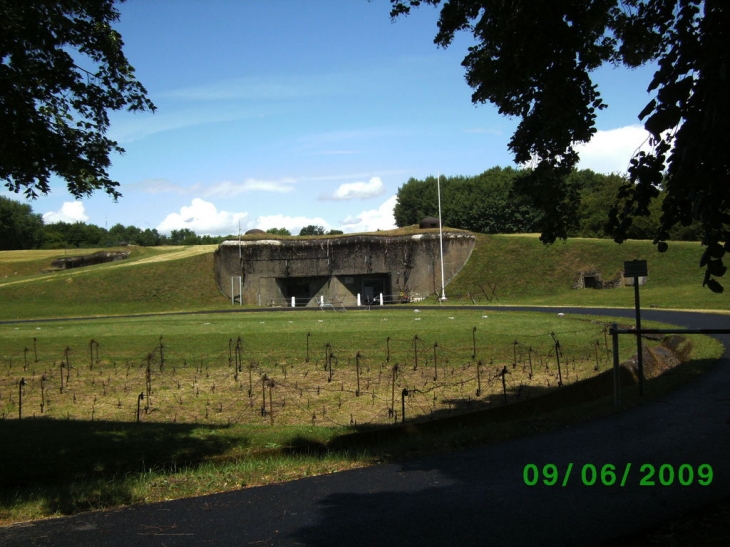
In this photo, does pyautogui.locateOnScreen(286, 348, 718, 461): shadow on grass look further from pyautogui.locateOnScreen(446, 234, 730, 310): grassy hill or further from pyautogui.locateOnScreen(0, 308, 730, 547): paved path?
pyautogui.locateOnScreen(446, 234, 730, 310): grassy hill

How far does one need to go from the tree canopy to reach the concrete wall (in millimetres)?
49098

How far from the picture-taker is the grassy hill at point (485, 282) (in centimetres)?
4484

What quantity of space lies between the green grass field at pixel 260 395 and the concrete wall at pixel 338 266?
2300 centimetres

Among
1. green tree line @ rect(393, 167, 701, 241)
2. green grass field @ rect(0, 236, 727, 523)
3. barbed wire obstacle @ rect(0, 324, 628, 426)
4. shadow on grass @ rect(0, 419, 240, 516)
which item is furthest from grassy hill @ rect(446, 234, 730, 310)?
shadow on grass @ rect(0, 419, 240, 516)

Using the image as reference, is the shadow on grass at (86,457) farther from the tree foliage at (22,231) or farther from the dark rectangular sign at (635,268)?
the tree foliage at (22,231)

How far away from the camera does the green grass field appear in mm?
7406

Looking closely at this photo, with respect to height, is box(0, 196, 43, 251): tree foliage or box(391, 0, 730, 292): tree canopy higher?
box(0, 196, 43, 251): tree foliage

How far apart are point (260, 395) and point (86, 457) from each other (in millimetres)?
5497

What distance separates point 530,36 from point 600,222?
61.9m

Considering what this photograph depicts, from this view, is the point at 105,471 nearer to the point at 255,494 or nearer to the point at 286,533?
the point at 255,494

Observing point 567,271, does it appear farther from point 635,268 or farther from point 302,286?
point 635,268

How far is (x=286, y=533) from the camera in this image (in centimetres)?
497

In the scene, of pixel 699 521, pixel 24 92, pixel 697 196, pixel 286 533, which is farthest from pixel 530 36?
pixel 24 92

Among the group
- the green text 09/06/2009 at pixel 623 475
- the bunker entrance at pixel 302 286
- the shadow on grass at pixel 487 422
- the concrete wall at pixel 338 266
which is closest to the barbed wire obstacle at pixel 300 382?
the shadow on grass at pixel 487 422
